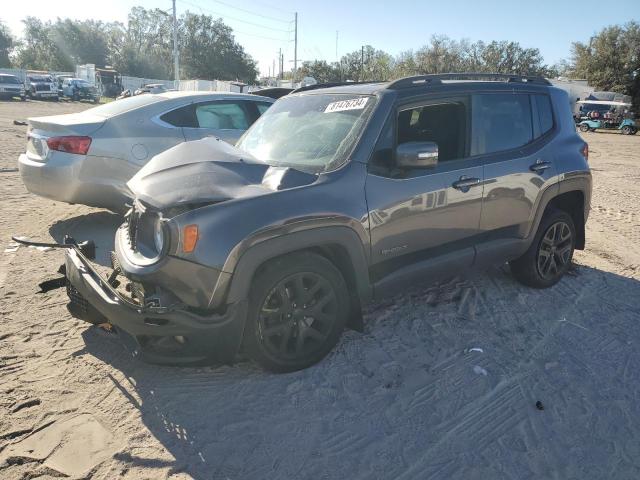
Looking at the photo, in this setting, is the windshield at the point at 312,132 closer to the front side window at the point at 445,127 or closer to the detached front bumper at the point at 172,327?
the front side window at the point at 445,127

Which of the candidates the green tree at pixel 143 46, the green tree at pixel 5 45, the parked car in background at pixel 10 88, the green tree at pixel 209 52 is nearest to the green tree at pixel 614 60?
the green tree at pixel 209 52

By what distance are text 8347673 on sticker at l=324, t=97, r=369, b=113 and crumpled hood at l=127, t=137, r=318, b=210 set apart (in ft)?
2.46

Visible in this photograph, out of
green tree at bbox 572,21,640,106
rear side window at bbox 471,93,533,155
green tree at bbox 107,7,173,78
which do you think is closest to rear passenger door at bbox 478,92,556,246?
rear side window at bbox 471,93,533,155

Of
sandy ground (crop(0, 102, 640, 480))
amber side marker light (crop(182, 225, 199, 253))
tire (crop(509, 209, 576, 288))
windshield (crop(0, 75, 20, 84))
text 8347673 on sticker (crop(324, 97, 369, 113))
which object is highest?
windshield (crop(0, 75, 20, 84))

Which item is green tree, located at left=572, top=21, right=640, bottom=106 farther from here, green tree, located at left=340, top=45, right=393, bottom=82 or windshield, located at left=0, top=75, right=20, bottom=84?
windshield, located at left=0, top=75, right=20, bottom=84

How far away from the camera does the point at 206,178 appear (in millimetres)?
2988

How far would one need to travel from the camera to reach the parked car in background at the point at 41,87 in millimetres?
39312

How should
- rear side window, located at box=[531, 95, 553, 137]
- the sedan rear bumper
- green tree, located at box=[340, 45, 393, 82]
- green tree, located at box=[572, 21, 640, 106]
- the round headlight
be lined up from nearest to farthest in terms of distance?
1. the round headlight
2. rear side window, located at box=[531, 95, 553, 137]
3. the sedan rear bumper
4. green tree, located at box=[572, 21, 640, 106]
5. green tree, located at box=[340, 45, 393, 82]

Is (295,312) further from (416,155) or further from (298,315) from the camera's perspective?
(416,155)

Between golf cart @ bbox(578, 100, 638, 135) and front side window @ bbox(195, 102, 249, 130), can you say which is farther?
golf cart @ bbox(578, 100, 638, 135)

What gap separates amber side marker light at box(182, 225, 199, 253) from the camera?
2.70 metres

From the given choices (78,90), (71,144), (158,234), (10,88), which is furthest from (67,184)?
(78,90)

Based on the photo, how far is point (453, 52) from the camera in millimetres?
60750

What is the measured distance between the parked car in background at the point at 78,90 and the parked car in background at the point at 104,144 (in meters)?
41.3
